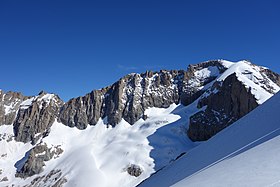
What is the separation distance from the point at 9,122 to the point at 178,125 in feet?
293

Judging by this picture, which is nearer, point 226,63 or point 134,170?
point 134,170

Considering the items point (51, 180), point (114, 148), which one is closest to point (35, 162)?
point (51, 180)

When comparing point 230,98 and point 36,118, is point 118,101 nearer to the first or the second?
point 36,118

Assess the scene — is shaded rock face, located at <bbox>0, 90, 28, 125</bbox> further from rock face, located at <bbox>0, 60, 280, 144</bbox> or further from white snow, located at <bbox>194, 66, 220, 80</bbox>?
white snow, located at <bbox>194, 66, 220, 80</bbox>

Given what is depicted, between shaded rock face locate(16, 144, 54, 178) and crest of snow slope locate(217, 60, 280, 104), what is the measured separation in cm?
8380

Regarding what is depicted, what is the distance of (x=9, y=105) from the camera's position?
169625 millimetres

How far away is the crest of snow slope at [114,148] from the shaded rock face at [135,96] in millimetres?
3853

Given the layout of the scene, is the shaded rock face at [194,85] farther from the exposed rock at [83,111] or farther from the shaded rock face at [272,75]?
the exposed rock at [83,111]

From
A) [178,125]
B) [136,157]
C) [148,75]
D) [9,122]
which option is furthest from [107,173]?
[9,122]

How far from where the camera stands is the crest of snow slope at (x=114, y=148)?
115 meters

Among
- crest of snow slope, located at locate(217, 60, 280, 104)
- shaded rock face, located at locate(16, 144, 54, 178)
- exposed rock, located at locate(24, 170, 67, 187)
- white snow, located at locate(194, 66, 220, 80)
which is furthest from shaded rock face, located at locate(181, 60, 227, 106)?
shaded rock face, located at locate(16, 144, 54, 178)

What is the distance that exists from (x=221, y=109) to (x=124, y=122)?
4887 cm

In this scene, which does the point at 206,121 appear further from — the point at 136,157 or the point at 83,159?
the point at 83,159

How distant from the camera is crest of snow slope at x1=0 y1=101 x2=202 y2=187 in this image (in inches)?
4518
